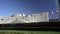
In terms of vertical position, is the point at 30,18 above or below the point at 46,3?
below

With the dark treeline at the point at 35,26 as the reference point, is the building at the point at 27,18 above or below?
above

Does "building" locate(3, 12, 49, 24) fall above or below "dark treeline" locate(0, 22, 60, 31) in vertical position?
above

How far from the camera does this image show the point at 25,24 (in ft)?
3.89

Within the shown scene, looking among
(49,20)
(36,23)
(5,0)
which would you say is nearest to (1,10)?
(5,0)

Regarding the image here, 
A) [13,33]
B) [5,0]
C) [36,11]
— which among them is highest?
[5,0]

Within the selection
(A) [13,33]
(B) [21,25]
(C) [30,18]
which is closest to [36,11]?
(C) [30,18]

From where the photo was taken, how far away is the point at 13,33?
1228mm

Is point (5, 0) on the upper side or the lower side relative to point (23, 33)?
upper

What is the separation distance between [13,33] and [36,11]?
34 cm

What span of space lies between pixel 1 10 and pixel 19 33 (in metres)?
0.37

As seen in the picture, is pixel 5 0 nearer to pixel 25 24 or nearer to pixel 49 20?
pixel 25 24

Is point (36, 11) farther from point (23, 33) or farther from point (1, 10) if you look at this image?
point (1, 10)

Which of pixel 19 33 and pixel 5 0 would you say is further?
pixel 5 0

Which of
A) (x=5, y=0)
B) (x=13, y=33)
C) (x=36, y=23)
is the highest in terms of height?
(x=5, y=0)
